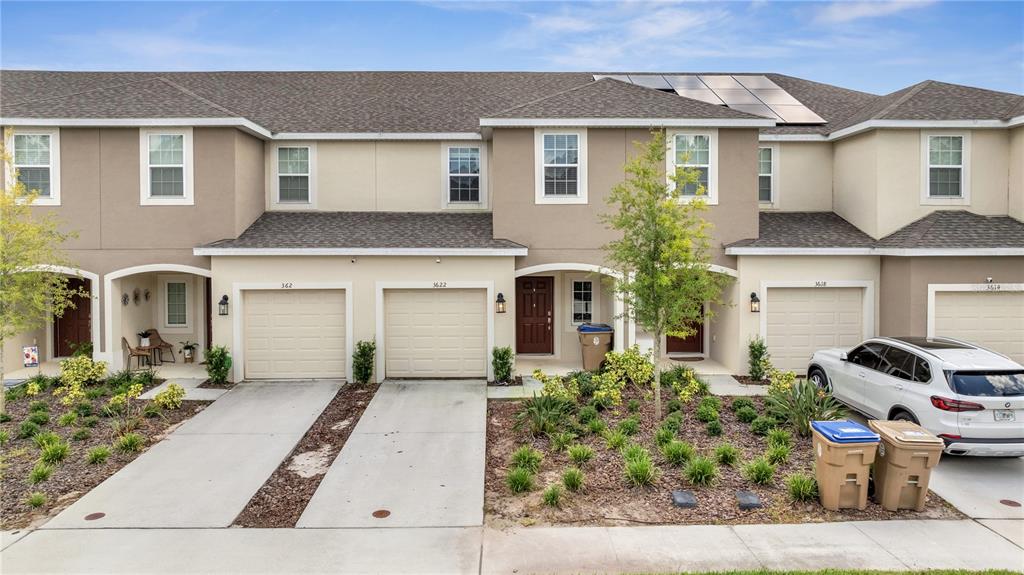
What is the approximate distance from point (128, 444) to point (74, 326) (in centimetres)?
857

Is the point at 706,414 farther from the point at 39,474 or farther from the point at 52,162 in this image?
the point at 52,162

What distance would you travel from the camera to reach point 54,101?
1372cm

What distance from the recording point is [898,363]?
8.91 metres

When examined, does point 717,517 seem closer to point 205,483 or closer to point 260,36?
point 205,483

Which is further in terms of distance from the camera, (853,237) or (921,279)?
(853,237)

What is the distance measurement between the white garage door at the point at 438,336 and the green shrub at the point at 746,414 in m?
5.77

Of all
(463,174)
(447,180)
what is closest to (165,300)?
(447,180)

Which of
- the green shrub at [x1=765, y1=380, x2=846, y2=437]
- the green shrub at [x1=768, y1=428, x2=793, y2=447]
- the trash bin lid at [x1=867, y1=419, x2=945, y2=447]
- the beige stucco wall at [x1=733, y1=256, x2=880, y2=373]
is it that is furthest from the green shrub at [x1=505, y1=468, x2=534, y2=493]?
the beige stucco wall at [x1=733, y1=256, x2=880, y2=373]

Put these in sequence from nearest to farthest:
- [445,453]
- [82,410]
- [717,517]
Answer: [717,517], [445,453], [82,410]

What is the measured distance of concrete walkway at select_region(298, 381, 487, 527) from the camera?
6734 mm

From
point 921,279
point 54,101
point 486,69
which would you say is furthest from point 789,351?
point 54,101

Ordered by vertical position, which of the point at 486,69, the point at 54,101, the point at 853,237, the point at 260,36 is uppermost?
the point at 260,36

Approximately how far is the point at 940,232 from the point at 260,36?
74.0 ft

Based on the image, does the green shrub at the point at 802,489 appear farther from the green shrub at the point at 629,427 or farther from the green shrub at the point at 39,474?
the green shrub at the point at 39,474
